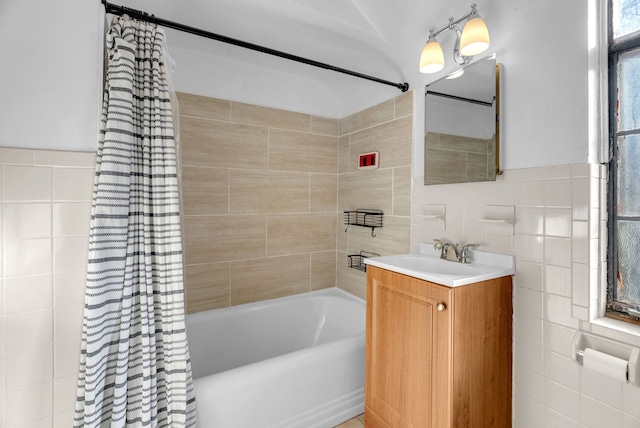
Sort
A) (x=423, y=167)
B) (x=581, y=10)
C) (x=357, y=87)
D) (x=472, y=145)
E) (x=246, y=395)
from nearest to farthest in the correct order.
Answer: (x=581, y=10) < (x=246, y=395) < (x=472, y=145) < (x=423, y=167) < (x=357, y=87)

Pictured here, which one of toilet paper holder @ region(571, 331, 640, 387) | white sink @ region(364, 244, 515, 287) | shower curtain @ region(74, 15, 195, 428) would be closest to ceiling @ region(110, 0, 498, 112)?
shower curtain @ region(74, 15, 195, 428)

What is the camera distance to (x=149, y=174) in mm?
1240

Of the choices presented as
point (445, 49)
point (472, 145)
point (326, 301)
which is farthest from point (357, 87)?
point (326, 301)

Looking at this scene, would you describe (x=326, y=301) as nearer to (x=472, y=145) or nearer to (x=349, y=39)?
(x=472, y=145)

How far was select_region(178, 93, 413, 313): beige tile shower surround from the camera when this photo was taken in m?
2.16

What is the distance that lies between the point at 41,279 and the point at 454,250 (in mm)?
1845

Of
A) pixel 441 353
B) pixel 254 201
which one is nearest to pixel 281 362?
pixel 441 353

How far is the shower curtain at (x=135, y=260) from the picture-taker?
44.1 inches

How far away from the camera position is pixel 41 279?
44.1 inches

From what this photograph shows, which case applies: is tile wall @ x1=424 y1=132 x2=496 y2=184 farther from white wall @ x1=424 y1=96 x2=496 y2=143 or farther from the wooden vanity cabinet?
the wooden vanity cabinet

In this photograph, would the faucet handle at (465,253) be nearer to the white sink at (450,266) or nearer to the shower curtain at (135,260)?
the white sink at (450,266)

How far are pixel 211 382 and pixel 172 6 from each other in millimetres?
1974

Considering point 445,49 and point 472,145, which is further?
point 445,49

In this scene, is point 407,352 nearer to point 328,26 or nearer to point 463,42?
point 463,42
